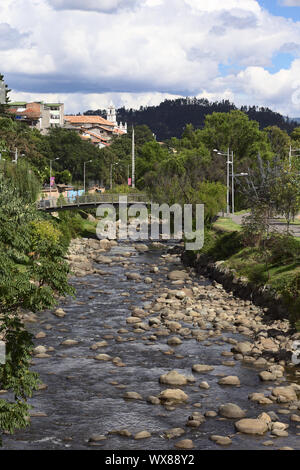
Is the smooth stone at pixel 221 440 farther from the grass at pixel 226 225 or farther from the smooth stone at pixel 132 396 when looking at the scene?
the grass at pixel 226 225

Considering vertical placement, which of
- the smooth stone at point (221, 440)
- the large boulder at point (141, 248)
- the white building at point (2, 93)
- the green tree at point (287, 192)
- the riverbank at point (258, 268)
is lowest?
the smooth stone at point (221, 440)

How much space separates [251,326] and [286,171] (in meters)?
18.7

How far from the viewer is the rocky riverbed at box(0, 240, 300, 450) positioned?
82.1 feet

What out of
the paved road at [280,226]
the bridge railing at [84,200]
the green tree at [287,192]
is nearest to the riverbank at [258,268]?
the green tree at [287,192]

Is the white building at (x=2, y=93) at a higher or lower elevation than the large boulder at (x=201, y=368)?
higher

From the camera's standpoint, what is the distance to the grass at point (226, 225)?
6559cm

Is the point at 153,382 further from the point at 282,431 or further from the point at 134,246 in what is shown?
the point at 134,246

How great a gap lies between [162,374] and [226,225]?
38.6m

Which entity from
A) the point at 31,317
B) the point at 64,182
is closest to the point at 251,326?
the point at 31,317

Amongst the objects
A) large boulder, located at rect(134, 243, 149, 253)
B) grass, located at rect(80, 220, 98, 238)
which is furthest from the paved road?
grass, located at rect(80, 220, 98, 238)

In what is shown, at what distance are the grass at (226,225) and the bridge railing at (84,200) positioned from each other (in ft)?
61.3

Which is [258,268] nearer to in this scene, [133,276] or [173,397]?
[133,276]

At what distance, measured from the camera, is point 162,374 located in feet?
105

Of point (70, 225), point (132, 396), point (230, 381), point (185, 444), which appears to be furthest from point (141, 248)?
point (185, 444)
